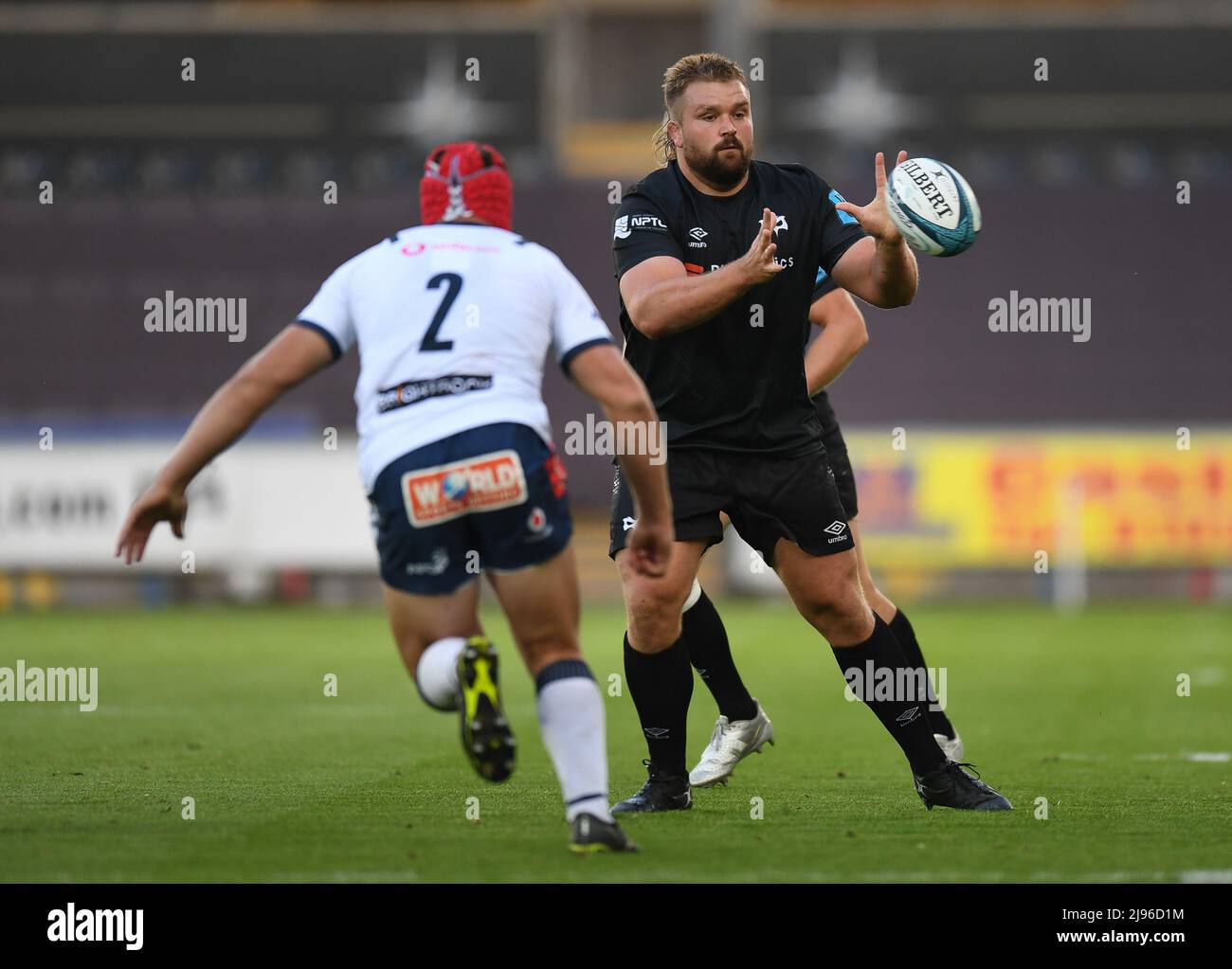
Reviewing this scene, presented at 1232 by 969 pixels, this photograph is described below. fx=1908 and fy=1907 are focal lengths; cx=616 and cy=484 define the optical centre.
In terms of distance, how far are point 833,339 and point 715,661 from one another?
139 centimetres

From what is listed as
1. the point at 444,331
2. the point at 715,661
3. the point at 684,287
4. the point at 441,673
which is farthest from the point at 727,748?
the point at 444,331

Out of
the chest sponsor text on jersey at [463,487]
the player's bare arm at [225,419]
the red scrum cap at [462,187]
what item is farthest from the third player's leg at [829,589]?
the player's bare arm at [225,419]

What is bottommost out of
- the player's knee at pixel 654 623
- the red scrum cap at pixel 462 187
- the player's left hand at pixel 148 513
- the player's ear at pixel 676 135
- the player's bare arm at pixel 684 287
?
the player's knee at pixel 654 623

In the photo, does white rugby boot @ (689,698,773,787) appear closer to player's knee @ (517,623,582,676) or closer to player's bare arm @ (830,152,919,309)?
player's bare arm @ (830,152,919,309)

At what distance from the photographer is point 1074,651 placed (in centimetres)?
1541

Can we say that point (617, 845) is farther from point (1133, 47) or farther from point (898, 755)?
point (1133, 47)

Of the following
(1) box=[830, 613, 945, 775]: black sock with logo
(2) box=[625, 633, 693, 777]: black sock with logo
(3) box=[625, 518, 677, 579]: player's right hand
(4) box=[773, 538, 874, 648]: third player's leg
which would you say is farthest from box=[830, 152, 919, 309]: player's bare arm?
(2) box=[625, 633, 693, 777]: black sock with logo

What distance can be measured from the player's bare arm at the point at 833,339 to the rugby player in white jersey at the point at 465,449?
2.30 meters

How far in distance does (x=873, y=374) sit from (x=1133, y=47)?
298 inches

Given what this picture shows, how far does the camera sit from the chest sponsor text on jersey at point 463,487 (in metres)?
5.26

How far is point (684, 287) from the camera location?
245 inches

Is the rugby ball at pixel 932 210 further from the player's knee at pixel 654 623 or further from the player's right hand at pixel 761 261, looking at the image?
the player's knee at pixel 654 623

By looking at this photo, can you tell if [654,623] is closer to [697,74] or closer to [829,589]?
[829,589]

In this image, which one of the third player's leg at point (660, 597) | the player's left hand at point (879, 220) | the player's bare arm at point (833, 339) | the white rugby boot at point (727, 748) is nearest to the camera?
the player's left hand at point (879, 220)
